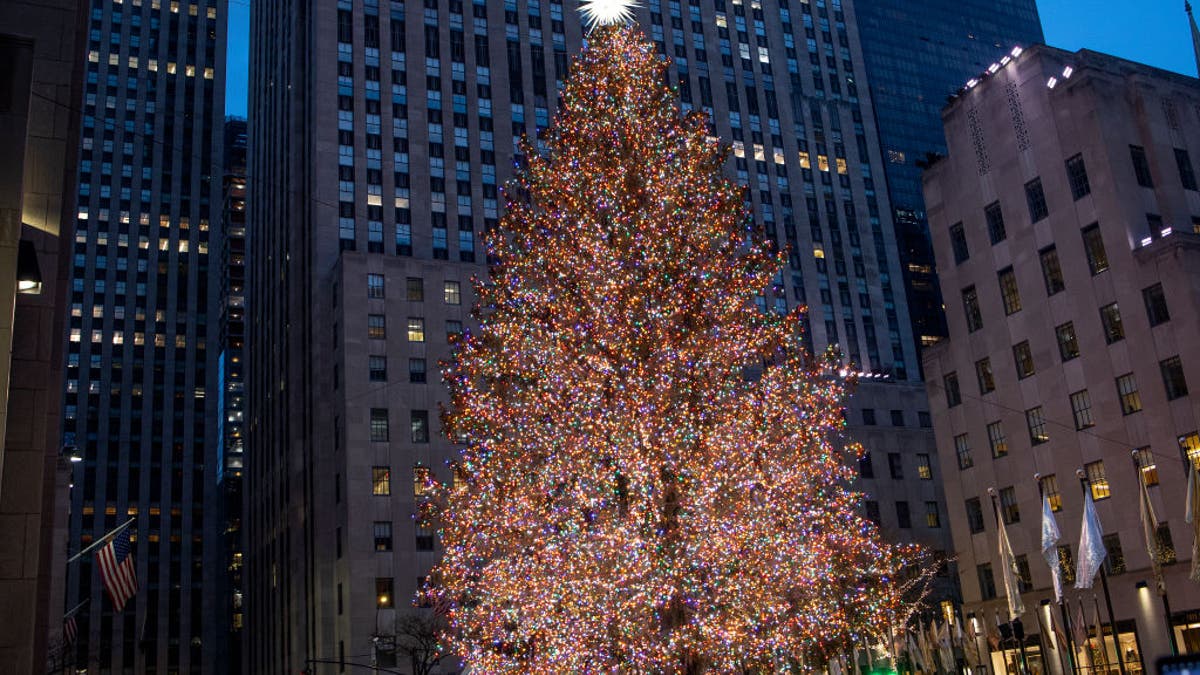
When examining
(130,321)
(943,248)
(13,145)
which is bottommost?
(13,145)

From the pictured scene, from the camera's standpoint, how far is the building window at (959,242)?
5375cm

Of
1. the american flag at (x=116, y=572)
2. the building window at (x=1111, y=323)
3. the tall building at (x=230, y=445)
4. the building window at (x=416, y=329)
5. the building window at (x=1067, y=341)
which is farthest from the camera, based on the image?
the tall building at (x=230, y=445)

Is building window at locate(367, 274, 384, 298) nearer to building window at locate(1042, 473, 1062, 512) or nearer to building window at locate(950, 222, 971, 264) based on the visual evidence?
building window at locate(950, 222, 971, 264)

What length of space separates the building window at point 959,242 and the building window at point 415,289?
3794 cm

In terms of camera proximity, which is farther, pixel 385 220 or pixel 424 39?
pixel 424 39

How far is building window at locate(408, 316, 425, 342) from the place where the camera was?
75.3 m

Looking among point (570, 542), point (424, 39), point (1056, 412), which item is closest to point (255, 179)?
point (424, 39)

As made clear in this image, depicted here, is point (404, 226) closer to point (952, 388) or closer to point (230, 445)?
point (952, 388)

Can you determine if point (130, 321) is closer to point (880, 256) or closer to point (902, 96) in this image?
point (880, 256)

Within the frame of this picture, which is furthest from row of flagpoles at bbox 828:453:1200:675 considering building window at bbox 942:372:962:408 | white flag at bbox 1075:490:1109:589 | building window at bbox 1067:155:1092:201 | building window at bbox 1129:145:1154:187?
building window at bbox 1129:145:1154:187

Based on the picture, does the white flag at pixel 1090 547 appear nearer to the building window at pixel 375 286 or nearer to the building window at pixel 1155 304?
the building window at pixel 1155 304

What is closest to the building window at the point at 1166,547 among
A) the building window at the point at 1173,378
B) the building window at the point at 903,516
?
the building window at the point at 1173,378

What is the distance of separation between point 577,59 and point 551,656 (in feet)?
51.5

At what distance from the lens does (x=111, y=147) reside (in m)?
134
